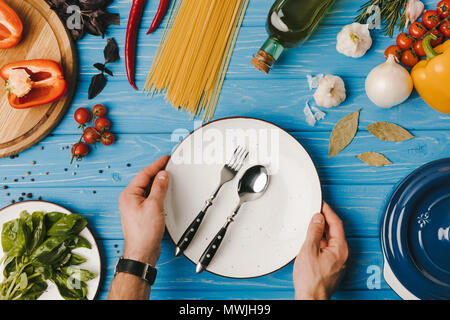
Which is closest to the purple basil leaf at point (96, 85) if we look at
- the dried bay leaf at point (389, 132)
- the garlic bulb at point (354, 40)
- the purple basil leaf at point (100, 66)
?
the purple basil leaf at point (100, 66)

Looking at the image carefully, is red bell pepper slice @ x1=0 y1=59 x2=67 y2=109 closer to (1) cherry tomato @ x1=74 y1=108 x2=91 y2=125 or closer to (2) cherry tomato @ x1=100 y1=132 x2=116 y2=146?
(1) cherry tomato @ x1=74 y1=108 x2=91 y2=125

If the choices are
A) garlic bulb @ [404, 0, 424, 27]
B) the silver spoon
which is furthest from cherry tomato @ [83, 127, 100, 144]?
garlic bulb @ [404, 0, 424, 27]

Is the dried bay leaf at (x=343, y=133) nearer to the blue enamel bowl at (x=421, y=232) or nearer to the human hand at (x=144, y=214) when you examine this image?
the blue enamel bowl at (x=421, y=232)

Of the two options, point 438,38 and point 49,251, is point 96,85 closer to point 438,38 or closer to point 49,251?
point 49,251

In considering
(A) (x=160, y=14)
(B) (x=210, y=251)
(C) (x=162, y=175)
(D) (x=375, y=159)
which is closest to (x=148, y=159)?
(C) (x=162, y=175)

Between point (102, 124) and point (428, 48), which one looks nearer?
point (428, 48)

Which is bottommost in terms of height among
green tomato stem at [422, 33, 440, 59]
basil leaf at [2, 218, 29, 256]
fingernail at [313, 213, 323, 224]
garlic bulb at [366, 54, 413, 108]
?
basil leaf at [2, 218, 29, 256]

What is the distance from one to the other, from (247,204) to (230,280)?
24 centimetres

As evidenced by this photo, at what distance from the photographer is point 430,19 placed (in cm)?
88

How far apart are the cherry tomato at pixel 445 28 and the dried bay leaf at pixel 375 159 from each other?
0.38 metres

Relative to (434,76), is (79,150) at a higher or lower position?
lower

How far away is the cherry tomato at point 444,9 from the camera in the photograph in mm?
877

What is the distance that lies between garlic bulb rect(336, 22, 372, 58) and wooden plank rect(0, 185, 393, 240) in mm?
399

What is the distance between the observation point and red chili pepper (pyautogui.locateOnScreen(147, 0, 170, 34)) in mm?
948
